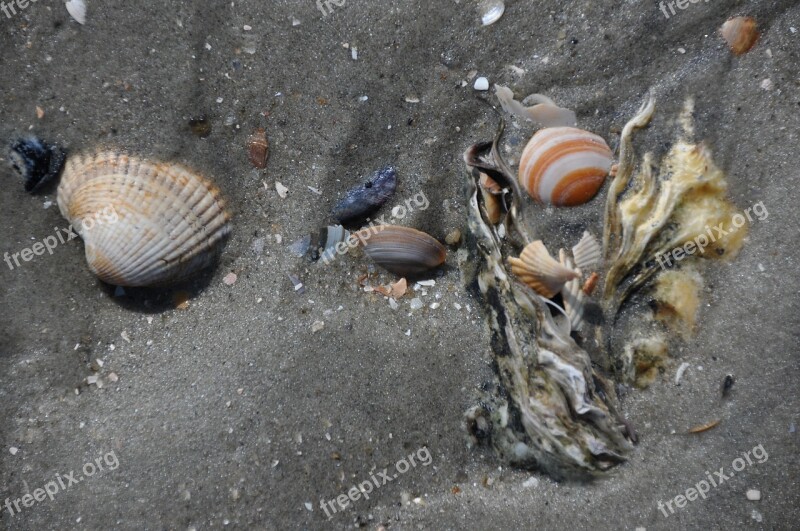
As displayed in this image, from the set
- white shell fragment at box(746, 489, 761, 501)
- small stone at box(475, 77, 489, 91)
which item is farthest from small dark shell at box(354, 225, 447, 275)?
white shell fragment at box(746, 489, 761, 501)

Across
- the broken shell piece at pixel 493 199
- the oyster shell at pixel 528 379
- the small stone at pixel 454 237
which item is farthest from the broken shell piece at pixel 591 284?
the small stone at pixel 454 237

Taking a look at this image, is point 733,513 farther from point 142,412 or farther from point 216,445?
point 142,412

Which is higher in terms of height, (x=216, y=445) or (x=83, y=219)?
(x=83, y=219)

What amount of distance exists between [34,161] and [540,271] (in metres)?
2.79

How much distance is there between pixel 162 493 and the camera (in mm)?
2820

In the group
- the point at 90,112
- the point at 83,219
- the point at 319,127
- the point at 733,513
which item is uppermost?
the point at 90,112

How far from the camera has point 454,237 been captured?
315 cm

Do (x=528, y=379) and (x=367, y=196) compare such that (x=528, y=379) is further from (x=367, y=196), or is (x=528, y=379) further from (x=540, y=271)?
(x=367, y=196)

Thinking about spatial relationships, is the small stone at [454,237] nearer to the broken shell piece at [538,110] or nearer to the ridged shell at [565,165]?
the ridged shell at [565,165]

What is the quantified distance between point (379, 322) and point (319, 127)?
3.93 ft

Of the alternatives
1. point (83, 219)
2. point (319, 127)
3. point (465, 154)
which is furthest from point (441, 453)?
point (83, 219)

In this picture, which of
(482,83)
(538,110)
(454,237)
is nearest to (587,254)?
(454,237)

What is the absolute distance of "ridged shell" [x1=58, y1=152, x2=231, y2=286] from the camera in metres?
2.94

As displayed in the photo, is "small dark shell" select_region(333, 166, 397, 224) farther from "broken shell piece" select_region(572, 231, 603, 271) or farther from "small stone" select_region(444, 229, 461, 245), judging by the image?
"broken shell piece" select_region(572, 231, 603, 271)
